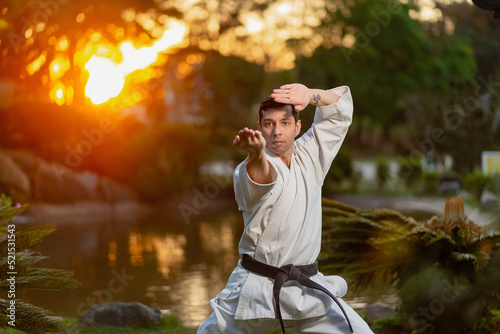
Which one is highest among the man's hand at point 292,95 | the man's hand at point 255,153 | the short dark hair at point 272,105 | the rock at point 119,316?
the man's hand at point 292,95

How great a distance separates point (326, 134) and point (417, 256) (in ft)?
6.72

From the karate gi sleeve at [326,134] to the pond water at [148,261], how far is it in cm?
314

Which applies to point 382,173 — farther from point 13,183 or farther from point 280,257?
point 280,257

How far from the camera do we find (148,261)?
9898 millimetres

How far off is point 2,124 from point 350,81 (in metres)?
14.3

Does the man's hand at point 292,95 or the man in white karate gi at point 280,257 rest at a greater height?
the man's hand at point 292,95

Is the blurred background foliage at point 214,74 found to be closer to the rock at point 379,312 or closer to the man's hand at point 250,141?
the rock at point 379,312

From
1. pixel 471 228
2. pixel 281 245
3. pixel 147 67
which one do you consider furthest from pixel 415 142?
pixel 281 245

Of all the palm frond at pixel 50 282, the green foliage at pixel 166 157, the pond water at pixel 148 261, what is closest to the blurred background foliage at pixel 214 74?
the green foliage at pixel 166 157

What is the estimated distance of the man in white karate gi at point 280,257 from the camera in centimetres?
307

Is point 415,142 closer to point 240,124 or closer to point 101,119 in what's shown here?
point 240,124

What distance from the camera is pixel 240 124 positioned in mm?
27391

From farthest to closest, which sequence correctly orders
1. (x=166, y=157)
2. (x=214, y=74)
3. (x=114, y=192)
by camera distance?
1. (x=214, y=74)
2. (x=166, y=157)
3. (x=114, y=192)

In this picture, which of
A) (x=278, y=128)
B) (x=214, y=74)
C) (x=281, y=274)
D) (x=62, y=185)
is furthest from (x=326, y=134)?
(x=214, y=74)
